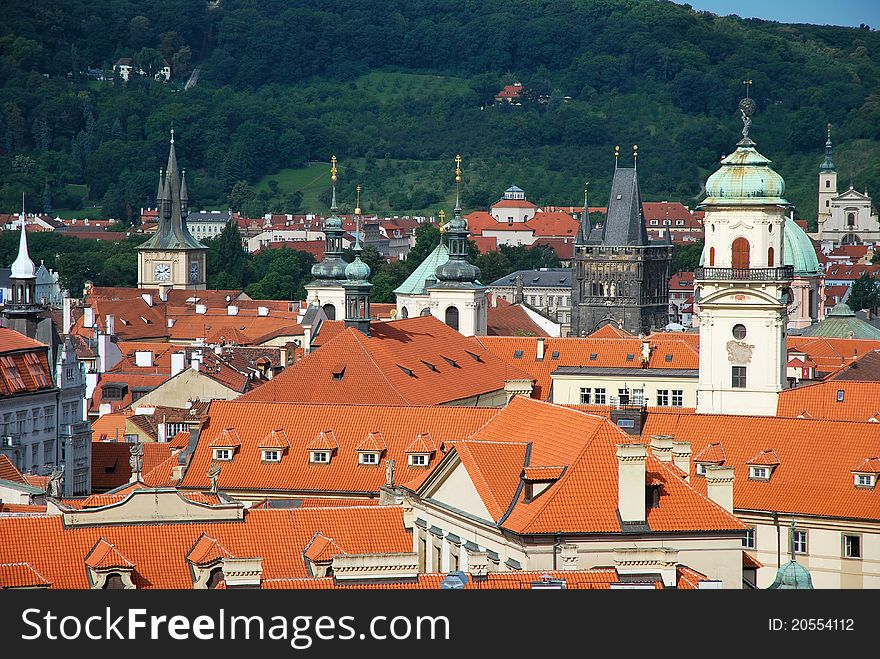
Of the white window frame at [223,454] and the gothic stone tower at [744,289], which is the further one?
the gothic stone tower at [744,289]

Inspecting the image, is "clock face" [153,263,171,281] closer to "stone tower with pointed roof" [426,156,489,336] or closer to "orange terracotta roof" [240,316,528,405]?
"stone tower with pointed roof" [426,156,489,336]

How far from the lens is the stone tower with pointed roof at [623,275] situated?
14825cm

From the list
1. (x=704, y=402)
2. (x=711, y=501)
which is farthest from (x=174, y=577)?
(x=704, y=402)

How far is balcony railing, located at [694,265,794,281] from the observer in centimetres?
7525

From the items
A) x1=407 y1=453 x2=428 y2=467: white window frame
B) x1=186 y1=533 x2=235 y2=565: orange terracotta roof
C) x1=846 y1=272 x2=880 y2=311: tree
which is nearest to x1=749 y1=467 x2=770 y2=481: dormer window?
x1=407 y1=453 x2=428 y2=467: white window frame

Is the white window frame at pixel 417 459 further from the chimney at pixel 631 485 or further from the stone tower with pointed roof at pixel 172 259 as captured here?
the stone tower with pointed roof at pixel 172 259

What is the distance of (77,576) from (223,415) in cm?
2021

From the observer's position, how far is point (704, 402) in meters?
76.8

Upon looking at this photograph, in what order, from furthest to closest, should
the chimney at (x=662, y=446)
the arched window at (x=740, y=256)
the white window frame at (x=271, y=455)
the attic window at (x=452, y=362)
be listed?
the attic window at (x=452, y=362) → the arched window at (x=740, y=256) → the white window frame at (x=271, y=455) → the chimney at (x=662, y=446)

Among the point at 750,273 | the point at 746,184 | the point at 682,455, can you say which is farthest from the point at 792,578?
the point at 746,184

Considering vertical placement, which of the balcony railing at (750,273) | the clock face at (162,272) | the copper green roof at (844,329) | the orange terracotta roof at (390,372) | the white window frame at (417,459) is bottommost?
the white window frame at (417,459)

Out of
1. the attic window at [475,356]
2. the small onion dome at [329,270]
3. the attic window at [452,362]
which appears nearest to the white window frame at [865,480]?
the attic window at [452,362]

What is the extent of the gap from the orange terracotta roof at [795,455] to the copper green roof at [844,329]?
53.2 meters
